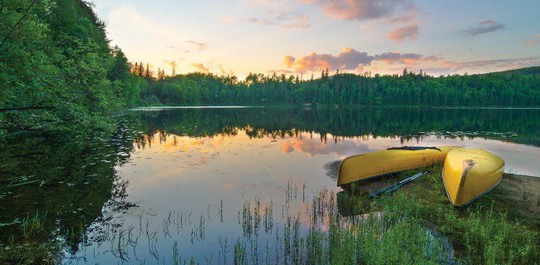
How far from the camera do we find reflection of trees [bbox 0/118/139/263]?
942 centimetres

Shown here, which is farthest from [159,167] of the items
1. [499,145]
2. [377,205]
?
[499,145]

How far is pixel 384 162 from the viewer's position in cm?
1734

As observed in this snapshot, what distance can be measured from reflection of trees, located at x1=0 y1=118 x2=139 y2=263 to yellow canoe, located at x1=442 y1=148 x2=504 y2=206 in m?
13.8

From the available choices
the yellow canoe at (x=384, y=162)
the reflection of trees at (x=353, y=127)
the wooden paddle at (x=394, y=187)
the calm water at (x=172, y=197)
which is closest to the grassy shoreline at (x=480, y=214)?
the wooden paddle at (x=394, y=187)

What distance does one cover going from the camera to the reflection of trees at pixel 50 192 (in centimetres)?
942

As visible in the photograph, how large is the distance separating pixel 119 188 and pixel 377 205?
1243 centimetres

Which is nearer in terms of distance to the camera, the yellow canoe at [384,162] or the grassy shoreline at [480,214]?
the grassy shoreline at [480,214]

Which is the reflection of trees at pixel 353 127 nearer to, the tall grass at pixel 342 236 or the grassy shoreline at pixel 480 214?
the grassy shoreline at pixel 480 214

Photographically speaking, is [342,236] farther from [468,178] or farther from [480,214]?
[468,178]

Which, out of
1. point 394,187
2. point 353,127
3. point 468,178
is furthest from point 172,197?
point 353,127

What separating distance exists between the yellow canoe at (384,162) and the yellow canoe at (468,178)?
2843 millimetres

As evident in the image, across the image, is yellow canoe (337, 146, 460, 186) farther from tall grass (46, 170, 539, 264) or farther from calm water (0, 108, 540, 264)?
tall grass (46, 170, 539, 264)

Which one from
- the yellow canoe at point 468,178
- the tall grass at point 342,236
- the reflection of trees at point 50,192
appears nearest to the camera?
the tall grass at point 342,236

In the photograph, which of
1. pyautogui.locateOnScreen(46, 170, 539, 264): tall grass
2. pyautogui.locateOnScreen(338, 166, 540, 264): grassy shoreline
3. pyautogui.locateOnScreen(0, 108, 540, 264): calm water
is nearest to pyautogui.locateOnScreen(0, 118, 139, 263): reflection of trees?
pyautogui.locateOnScreen(0, 108, 540, 264): calm water
